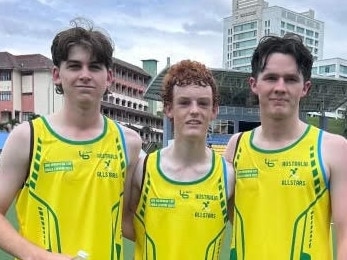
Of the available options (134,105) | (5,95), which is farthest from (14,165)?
(134,105)

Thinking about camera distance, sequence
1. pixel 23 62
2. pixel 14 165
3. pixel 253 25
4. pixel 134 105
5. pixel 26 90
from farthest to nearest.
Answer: pixel 253 25
pixel 134 105
pixel 23 62
pixel 26 90
pixel 14 165

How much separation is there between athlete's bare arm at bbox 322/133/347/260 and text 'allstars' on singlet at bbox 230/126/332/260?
37 millimetres

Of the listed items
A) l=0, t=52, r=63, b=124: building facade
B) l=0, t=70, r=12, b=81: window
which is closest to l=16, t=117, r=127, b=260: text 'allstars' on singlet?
l=0, t=52, r=63, b=124: building facade

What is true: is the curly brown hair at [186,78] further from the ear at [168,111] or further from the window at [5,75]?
the window at [5,75]

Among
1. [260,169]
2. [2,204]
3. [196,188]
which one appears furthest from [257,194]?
[2,204]

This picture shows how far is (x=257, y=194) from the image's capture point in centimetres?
251

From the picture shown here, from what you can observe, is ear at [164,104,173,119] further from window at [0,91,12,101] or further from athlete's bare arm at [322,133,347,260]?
window at [0,91,12,101]

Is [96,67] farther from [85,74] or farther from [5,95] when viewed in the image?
[5,95]

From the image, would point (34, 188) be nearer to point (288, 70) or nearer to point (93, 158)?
point (93, 158)

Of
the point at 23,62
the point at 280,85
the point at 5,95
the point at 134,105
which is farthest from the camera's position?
the point at 134,105

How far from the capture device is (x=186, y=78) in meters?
2.65

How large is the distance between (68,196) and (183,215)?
57 centimetres

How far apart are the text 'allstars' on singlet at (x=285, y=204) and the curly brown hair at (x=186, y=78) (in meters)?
0.43

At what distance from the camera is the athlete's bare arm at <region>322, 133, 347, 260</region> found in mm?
2352
